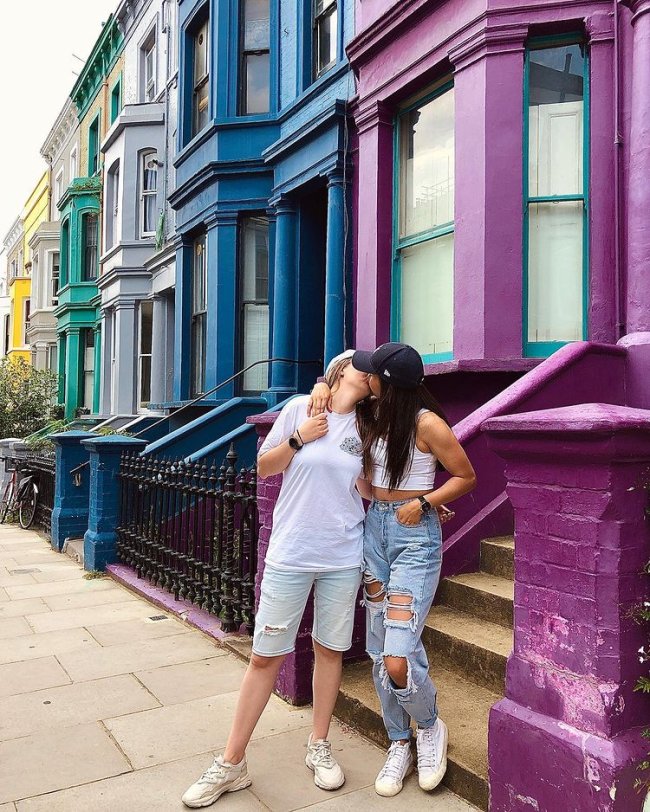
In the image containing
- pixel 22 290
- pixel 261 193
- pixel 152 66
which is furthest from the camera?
pixel 22 290

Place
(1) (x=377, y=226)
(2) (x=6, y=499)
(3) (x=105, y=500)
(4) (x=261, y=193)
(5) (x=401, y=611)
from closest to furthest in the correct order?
1. (5) (x=401, y=611)
2. (1) (x=377, y=226)
3. (3) (x=105, y=500)
4. (4) (x=261, y=193)
5. (2) (x=6, y=499)

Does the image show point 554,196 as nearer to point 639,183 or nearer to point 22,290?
point 639,183

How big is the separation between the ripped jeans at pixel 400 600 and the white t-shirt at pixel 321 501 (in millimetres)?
109

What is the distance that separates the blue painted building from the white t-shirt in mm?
5341

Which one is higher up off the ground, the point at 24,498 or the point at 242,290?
the point at 242,290

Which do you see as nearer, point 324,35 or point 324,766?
point 324,766

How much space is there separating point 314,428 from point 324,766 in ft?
4.92

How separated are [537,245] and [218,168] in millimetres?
5939

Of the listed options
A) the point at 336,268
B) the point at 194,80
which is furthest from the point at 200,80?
the point at 336,268

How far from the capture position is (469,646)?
3793 millimetres

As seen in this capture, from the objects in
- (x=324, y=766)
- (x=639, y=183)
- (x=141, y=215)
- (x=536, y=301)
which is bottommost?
(x=324, y=766)

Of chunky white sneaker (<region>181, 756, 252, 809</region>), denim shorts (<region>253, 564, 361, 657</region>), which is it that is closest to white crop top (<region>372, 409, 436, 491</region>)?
denim shorts (<region>253, 564, 361, 657</region>)

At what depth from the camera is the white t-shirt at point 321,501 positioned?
3.09 m

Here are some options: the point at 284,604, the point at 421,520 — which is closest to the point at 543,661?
the point at 421,520
